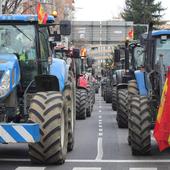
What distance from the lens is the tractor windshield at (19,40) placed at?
487 inches

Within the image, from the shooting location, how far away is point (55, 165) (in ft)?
36.2

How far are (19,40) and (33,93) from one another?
→ 1117 millimetres

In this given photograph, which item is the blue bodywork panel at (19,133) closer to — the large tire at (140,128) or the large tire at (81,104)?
the large tire at (140,128)

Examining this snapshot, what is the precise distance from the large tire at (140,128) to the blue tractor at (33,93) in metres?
1.26

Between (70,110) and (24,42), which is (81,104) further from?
(24,42)

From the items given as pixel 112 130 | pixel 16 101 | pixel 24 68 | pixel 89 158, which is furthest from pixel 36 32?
pixel 112 130

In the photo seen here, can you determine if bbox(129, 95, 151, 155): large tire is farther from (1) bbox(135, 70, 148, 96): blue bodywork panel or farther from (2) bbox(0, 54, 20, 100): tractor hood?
(1) bbox(135, 70, 148, 96): blue bodywork panel

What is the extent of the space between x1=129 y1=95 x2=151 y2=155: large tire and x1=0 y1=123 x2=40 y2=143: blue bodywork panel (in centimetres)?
250

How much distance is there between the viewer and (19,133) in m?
10.2

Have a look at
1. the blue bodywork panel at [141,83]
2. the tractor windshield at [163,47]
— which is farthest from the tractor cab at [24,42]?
the blue bodywork panel at [141,83]

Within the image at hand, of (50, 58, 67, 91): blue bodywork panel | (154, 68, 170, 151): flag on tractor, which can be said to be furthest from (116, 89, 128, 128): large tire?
(154, 68, 170, 151): flag on tractor

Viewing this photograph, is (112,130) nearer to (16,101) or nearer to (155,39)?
(155,39)

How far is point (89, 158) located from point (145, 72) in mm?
3426

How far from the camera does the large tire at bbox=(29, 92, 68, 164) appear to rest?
10641 mm
